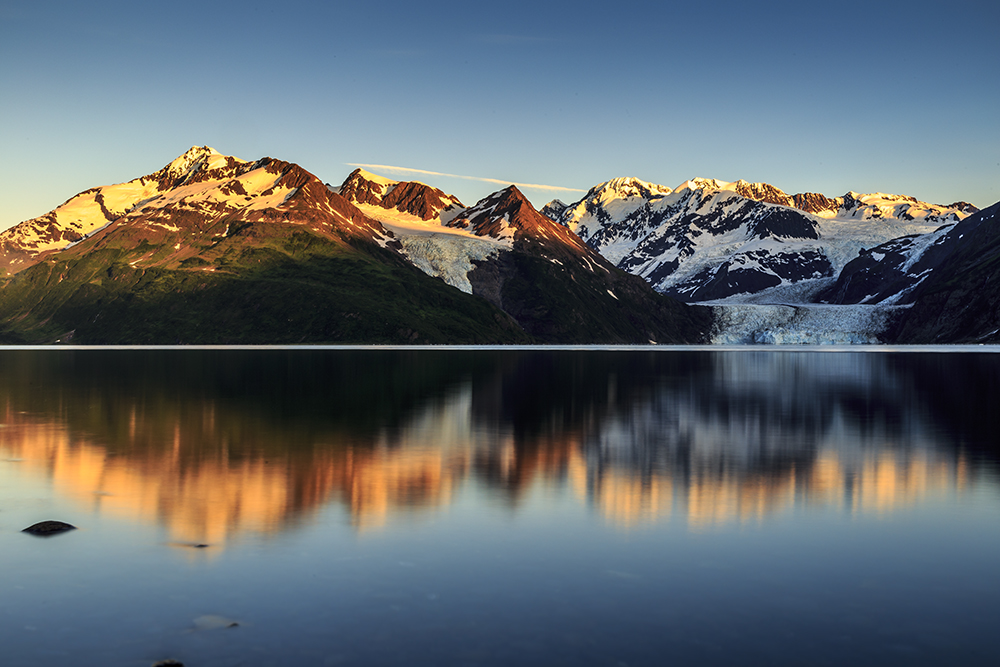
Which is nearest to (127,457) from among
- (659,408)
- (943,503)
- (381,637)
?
(381,637)

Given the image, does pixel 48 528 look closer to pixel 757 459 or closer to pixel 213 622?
pixel 213 622

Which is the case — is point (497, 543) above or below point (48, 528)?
above

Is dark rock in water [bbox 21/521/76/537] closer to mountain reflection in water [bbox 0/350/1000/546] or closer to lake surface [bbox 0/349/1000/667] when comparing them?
lake surface [bbox 0/349/1000/667]

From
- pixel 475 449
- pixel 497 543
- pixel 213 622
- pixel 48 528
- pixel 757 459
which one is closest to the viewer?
pixel 213 622

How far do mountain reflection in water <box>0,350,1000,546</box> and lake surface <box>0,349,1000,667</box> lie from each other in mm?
251

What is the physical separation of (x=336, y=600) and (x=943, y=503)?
22.7m

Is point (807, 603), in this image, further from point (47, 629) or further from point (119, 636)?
point (47, 629)

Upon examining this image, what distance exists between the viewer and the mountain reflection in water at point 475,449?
3092 cm

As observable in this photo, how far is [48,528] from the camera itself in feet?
87.1

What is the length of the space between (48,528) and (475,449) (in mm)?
21954

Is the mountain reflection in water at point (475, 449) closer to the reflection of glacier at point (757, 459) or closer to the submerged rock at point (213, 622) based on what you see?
the reflection of glacier at point (757, 459)

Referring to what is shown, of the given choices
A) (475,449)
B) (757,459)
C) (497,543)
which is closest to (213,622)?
(497,543)

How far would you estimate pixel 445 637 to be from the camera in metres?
17.5

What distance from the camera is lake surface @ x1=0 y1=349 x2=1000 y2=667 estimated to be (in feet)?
57.2
